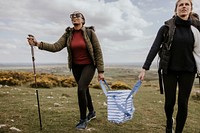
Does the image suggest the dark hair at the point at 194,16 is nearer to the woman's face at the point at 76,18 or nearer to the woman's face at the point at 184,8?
the woman's face at the point at 184,8

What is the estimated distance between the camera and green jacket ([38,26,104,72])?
21.2ft

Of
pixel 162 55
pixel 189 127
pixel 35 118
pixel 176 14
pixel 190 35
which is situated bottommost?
pixel 189 127

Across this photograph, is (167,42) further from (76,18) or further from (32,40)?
(32,40)

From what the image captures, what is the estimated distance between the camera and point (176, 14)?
5609mm

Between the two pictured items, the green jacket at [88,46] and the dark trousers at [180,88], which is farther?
the green jacket at [88,46]

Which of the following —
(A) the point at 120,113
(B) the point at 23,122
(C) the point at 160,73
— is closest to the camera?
(C) the point at 160,73

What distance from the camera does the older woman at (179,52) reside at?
5371 mm

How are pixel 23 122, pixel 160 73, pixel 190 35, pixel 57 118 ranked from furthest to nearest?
pixel 57 118 < pixel 23 122 < pixel 160 73 < pixel 190 35

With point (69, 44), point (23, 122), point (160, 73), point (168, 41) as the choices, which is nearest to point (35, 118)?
point (23, 122)

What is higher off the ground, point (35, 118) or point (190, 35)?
point (190, 35)

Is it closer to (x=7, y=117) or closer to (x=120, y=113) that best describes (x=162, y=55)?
(x=120, y=113)

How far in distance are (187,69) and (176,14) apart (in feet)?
3.52

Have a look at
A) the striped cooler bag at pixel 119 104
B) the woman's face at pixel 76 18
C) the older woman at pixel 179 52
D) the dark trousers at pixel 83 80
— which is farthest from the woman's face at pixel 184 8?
the dark trousers at pixel 83 80

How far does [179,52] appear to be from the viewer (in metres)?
5.37
